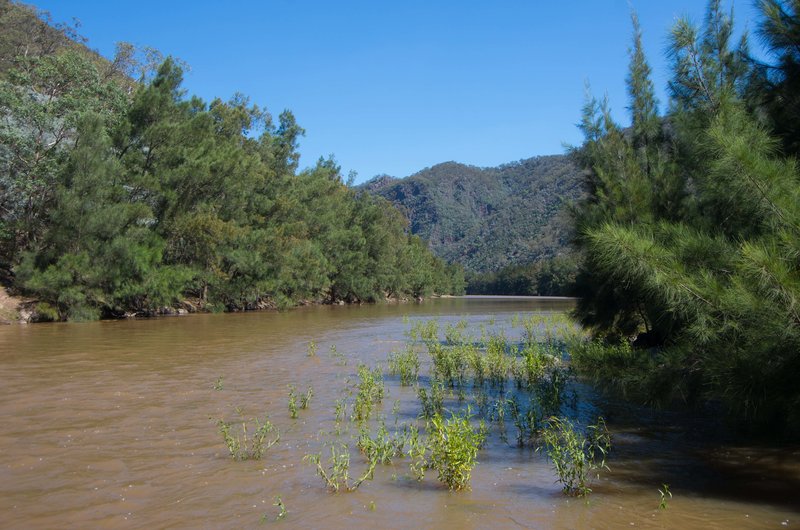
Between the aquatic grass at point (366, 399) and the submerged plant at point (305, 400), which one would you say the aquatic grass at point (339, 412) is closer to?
the aquatic grass at point (366, 399)

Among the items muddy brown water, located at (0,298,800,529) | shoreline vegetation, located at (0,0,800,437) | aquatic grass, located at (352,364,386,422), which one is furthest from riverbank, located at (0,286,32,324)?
aquatic grass, located at (352,364,386,422)

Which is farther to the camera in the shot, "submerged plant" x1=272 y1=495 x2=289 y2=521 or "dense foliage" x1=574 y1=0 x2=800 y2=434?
"submerged plant" x1=272 y1=495 x2=289 y2=521

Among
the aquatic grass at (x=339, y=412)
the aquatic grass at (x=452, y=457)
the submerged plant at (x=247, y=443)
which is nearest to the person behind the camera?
the aquatic grass at (x=452, y=457)

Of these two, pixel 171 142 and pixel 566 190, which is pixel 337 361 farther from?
pixel 566 190

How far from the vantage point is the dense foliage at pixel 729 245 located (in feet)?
15.1

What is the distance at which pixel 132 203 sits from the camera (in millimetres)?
31969

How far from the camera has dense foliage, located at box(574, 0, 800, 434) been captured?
4613 mm

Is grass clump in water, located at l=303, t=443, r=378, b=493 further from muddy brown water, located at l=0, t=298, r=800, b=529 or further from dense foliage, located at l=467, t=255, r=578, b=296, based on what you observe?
dense foliage, located at l=467, t=255, r=578, b=296

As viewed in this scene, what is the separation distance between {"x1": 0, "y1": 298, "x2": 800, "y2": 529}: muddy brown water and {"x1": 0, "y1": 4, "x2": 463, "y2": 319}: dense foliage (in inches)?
736

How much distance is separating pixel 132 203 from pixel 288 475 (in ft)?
97.2

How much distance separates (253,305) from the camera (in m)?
46.8

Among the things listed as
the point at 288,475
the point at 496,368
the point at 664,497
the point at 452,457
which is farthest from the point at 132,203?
the point at 664,497

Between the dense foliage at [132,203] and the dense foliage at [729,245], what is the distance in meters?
27.7

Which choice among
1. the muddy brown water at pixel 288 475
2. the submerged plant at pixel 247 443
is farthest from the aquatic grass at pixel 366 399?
the submerged plant at pixel 247 443
